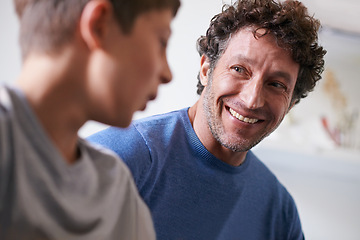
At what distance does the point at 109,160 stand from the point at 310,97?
6.24 ft

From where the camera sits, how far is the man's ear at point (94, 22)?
0.55 m

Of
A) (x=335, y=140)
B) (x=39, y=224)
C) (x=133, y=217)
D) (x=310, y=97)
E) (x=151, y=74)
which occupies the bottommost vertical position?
(x=335, y=140)

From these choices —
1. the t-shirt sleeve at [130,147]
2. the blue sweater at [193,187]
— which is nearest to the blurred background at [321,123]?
the blue sweater at [193,187]

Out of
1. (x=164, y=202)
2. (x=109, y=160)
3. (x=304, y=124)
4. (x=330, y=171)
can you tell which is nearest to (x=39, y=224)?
(x=109, y=160)

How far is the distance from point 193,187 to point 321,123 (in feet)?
4.48

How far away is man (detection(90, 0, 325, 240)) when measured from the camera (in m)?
1.07

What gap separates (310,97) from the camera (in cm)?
239

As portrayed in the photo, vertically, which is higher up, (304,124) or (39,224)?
(39,224)

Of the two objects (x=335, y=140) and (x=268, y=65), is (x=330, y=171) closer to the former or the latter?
(x=335, y=140)

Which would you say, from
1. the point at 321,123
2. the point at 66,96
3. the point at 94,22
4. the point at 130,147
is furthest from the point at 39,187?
the point at 321,123

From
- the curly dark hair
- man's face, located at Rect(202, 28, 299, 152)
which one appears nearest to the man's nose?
man's face, located at Rect(202, 28, 299, 152)

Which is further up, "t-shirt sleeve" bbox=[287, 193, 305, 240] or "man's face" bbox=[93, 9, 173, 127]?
"man's face" bbox=[93, 9, 173, 127]

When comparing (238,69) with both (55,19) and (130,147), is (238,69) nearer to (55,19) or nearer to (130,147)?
(130,147)

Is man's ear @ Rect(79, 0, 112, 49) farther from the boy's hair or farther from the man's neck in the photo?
the man's neck
